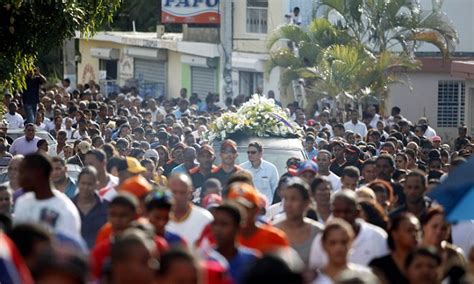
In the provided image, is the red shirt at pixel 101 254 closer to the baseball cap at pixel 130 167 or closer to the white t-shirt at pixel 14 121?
the baseball cap at pixel 130 167

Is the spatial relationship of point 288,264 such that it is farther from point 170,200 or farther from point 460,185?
point 460,185

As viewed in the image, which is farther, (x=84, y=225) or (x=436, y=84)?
(x=436, y=84)

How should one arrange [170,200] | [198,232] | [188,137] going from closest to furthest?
1. [170,200]
2. [198,232]
3. [188,137]

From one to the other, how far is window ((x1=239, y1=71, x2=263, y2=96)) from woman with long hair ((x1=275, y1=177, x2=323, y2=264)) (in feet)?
98.2

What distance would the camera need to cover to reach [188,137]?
68.9ft

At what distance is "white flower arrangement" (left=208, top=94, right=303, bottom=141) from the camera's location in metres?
18.5

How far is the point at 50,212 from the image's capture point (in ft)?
32.6

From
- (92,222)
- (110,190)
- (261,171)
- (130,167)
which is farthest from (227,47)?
(92,222)

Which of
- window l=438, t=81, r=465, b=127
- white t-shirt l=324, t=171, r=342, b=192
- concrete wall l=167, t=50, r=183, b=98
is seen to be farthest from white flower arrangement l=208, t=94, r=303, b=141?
concrete wall l=167, t=50, r=183, b=98

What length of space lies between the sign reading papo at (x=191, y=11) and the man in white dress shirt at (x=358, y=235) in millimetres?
29152

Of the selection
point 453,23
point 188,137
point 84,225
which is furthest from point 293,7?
point 84,225

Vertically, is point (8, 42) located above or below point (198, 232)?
above

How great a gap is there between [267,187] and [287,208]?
5375 millimetres

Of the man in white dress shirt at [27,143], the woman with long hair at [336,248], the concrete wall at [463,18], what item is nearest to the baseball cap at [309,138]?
the man in white dress shirt at [27,143]
